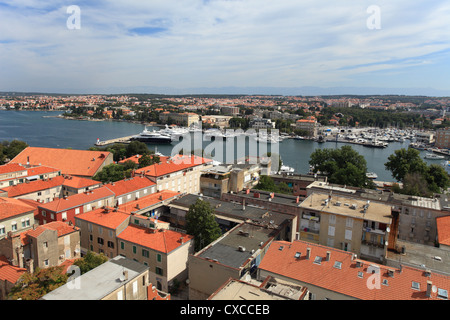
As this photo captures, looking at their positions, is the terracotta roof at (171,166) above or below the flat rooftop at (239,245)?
above

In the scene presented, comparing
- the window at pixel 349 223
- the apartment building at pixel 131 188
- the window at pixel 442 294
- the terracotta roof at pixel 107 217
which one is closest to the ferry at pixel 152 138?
the apartment building at pixel 131 188

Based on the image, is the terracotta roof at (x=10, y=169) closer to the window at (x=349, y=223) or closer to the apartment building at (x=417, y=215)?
the window at (x=349, y=223)

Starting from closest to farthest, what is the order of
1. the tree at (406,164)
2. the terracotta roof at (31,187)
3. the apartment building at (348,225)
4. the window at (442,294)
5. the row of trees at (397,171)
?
Answer: 1. the window at (442,294)
2. the apartment building at (348,225)
3. the terracotta roof at (31,187)
4. the row of trees at (397,171)
5. the tree at (406,164)

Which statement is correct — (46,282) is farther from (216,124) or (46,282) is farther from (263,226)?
(216,124)

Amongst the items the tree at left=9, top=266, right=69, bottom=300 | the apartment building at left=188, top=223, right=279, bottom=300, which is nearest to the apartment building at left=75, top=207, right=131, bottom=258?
the tree at left=9, top=266, right=69, bottom=300

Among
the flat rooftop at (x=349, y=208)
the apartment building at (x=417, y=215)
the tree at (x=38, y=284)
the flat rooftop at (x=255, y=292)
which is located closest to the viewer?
the flat rooftop at (x=255, y=292)

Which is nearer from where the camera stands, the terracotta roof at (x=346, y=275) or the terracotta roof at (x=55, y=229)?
the terracotta roof at (x=346, y=275)

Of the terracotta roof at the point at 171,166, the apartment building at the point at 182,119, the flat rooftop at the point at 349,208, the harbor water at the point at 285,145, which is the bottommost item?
the harbor water at the point at 285,145
